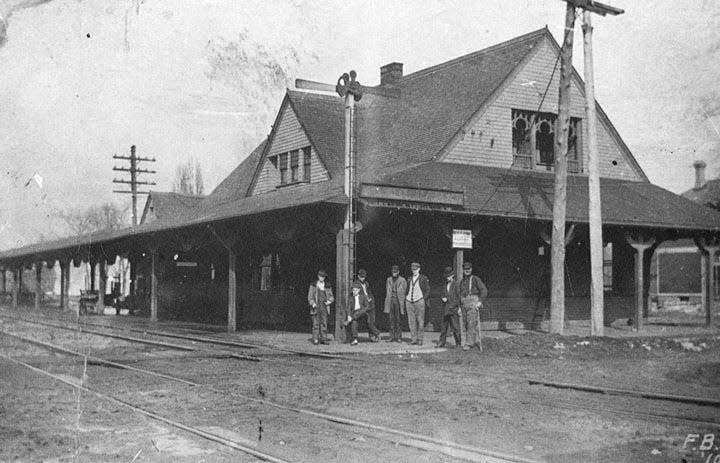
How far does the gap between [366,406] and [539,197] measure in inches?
555

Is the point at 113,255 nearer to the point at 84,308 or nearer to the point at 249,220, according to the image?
the point at 84,308

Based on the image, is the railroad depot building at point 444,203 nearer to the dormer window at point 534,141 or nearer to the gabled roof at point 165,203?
the dormer window at point 534,141

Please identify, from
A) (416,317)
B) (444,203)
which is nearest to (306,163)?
(444,203)

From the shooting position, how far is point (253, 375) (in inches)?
475

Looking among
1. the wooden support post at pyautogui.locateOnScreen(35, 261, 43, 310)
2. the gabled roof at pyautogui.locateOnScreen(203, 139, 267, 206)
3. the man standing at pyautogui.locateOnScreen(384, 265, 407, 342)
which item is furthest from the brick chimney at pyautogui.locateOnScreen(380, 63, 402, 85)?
the wooden support post at pyautogui.locateOnScreen(35, 261, 43, 310)

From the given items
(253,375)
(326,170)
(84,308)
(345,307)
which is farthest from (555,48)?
(84,308)

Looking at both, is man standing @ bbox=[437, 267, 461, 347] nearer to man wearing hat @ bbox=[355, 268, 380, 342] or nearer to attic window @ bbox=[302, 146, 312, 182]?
man wearing hat @ bbox=[355, 268, 380, 342]

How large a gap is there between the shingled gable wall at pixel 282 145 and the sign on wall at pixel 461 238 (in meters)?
8.80

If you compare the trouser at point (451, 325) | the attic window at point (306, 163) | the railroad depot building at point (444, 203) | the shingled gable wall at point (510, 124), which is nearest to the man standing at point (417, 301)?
the trouser at point (451, 325)

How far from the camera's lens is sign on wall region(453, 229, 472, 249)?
19.0 m

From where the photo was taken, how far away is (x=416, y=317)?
1762 centimetres

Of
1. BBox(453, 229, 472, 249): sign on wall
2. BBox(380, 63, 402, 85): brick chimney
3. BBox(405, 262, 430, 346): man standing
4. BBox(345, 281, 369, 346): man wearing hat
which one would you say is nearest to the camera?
BBox(345, 281, 369, 346): man wearing hat

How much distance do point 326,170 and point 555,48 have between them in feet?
27.1

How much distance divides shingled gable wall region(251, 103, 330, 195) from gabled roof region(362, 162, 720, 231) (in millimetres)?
6413
